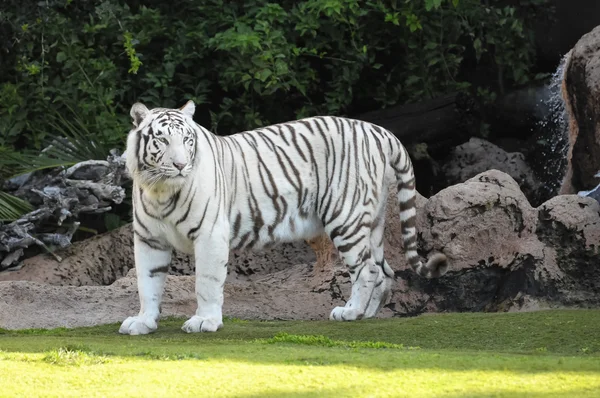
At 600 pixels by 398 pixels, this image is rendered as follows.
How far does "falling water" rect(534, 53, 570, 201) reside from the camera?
11.8 meters

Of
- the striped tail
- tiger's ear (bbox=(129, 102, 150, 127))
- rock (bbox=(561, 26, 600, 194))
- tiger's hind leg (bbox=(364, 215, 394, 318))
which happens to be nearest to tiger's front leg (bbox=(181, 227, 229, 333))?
tiger's ear (bbox=(129, 102, 150, 127))

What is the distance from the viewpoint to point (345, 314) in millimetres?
7402

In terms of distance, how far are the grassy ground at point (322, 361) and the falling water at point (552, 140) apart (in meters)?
5.10

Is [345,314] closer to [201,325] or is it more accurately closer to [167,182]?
[201,325]

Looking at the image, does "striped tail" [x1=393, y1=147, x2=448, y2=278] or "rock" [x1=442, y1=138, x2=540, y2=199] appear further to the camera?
"rock" [x1=442, y1=138, x2=540, y2=199]

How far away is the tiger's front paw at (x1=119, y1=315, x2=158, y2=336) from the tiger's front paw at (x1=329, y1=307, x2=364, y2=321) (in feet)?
4.16

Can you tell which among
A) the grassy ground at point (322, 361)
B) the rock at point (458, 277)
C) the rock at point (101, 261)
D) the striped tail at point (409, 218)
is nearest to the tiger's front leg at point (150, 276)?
the grassy ground at point (322, 361)

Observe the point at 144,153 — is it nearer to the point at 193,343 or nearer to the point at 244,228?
the point at 244,228

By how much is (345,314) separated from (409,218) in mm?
866

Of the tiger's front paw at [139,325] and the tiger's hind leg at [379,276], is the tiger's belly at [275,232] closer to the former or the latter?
the tiger's hind leg at [379,276]

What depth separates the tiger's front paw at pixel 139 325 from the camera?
6.79 m

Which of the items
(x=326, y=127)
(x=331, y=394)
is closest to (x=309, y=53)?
(x=326, y=127)

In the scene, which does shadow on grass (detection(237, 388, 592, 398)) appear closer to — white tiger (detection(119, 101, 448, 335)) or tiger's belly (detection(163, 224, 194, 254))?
white tiger (detection(119, 101, 448, 335))

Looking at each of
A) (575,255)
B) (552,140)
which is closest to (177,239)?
(575,255)
